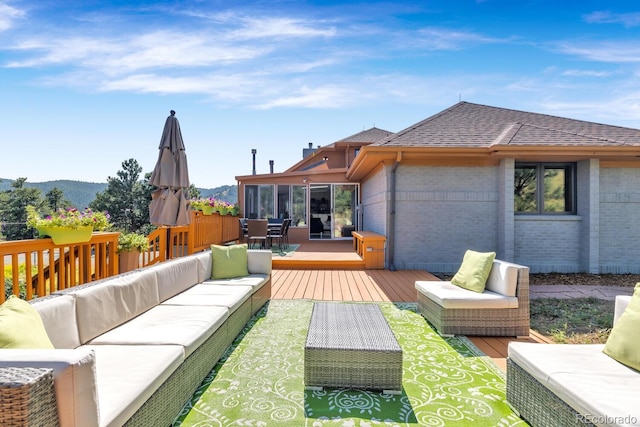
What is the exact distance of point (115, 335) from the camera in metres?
2.41

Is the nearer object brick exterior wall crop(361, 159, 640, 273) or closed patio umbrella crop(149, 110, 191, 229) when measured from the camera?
closed patio umbrella crop(149, 110, 191, 229)

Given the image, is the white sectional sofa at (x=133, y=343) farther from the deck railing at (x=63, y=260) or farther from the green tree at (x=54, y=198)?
the green tree at (x=54, y=198)

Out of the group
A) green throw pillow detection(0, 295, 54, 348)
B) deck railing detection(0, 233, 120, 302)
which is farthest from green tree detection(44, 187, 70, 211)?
green throw pillow detection(0, 295, 54, 348)

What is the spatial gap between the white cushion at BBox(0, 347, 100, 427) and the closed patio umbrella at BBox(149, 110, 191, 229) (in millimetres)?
4357

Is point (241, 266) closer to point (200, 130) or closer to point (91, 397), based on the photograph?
point (91, 397)

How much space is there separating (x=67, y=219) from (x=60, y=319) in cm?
185

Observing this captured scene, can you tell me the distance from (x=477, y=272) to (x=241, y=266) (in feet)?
10.4

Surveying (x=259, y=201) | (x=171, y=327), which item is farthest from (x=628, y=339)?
(x=259, y=201)

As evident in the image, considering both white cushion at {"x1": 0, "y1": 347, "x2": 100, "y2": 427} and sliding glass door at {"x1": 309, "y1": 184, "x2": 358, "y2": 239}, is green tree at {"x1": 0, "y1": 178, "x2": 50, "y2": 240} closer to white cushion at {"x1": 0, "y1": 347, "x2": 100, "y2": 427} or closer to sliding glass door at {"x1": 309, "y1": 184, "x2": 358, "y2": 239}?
sliding glass door at {"x1": 309, "y1": 184, "x2": 358, "y2": 239}

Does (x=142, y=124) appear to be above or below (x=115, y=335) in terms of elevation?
above

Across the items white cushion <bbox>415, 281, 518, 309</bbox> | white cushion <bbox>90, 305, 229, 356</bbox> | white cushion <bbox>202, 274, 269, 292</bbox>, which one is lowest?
white cushion <bbox>415, 281, 518, 309</bbox>

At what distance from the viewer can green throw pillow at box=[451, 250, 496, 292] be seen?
12.8 feet

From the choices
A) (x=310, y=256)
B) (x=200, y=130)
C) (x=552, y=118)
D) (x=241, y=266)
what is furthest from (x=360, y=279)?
(x=200, y=130)

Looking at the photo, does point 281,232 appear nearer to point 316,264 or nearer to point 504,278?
point 316,264
